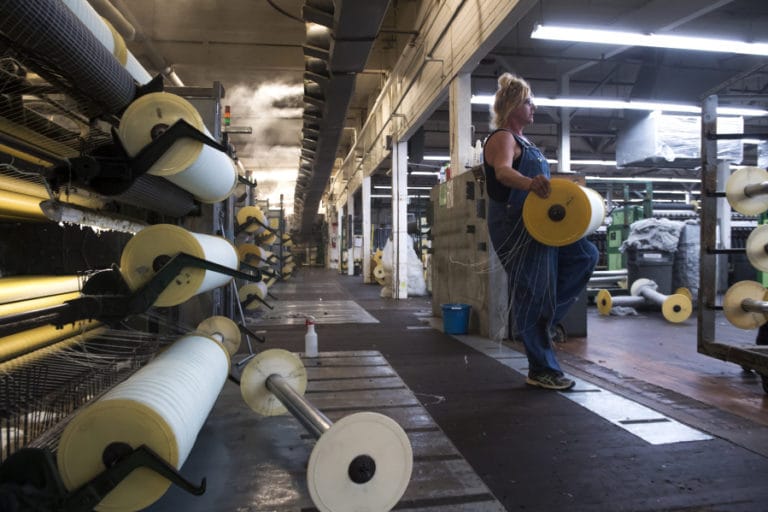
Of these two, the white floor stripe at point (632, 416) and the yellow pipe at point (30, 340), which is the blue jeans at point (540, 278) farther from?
the yellow pipe at point (30, 340)

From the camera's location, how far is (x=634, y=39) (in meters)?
4.73

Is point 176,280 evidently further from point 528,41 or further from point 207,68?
point 207,68

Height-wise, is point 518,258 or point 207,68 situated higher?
point 207,68

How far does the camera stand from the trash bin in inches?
259

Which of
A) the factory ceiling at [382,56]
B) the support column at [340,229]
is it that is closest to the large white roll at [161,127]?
the factory ceiling at [382,56]

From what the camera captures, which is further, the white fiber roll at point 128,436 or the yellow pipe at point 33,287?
the yellow pipe at point 33,287

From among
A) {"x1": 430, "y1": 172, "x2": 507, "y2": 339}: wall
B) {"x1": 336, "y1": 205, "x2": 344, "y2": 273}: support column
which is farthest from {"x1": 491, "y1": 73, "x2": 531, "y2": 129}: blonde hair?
{"x1": 336, "y1": 205, "x2": 344, "y2": 273}: support column

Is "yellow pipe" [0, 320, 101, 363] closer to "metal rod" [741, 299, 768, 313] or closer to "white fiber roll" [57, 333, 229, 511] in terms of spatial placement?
"white fiber roll" [57, 333, 229, 511]

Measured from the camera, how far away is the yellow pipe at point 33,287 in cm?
183

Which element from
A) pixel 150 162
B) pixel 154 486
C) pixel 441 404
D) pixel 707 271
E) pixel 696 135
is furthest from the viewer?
pixel 696 135

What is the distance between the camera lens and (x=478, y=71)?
805 cm

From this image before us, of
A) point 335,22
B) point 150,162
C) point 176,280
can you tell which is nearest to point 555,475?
point 176,280

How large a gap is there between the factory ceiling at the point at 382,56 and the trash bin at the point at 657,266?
213 cm

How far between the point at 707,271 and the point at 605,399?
4.33 feet
